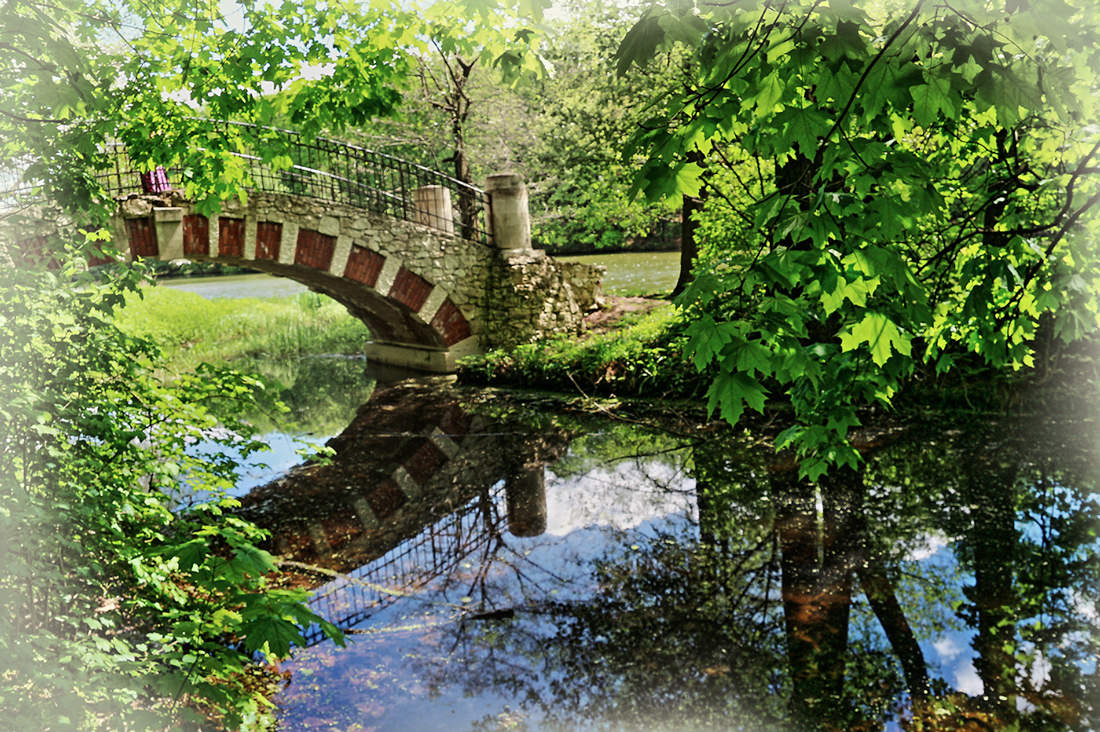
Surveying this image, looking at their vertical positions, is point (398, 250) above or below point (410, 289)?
above

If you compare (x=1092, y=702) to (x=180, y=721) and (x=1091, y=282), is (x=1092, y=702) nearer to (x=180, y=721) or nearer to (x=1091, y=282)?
(x=1091, y=282)

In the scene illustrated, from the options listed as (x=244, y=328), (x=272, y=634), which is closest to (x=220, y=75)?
(x=272, y=634)

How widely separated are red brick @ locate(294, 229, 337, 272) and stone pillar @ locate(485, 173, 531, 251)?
8.85ft

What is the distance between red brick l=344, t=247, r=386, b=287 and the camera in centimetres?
1188

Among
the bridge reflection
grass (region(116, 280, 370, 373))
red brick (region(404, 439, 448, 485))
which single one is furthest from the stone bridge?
red brick (region(404, 439, 448, 485))

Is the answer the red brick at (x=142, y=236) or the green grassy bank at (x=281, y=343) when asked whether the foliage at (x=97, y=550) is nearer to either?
the green grassy bank at (x=281, y=343)

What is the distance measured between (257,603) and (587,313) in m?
11.5

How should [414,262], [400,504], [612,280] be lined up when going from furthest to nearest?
[612,280] → [414,262] → [400,504]

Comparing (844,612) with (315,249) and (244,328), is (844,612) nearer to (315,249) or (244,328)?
(315,249)

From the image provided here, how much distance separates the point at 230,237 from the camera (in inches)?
432

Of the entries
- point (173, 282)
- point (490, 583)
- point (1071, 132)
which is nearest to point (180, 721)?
point (490, 583)

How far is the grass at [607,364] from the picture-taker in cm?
1013

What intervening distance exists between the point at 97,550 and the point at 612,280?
2000 cm

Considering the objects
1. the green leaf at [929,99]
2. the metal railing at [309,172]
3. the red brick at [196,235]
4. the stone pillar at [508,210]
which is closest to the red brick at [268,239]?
the metal railing at [309,172]
